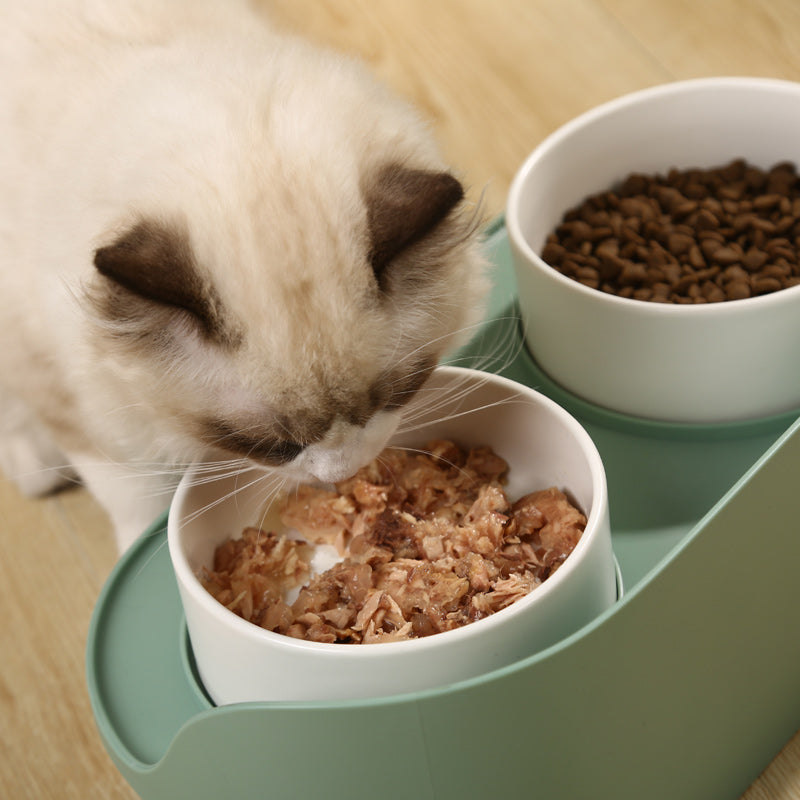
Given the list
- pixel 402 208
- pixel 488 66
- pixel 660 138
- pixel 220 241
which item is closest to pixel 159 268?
pixel 220 241

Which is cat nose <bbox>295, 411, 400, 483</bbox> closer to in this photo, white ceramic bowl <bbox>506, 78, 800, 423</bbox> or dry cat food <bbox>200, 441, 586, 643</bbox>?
dry cat food <bbox>200, 441, 586, 643</bbox>

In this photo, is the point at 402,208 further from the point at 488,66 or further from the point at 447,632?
the point at 488,66

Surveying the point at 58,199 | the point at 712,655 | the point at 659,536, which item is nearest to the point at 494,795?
the point at 712,655

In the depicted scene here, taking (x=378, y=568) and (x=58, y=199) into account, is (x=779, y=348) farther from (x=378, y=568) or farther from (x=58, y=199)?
(x=58, y=199)

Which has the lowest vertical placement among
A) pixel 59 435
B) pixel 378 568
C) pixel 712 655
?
pixel 59 435

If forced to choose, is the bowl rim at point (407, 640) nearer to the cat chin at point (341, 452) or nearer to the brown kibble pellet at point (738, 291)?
the cat chin at point (341, 452)

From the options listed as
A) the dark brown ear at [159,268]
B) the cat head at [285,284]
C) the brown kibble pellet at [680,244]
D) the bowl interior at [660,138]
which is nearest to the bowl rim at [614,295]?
the bowl interior at [660,138]
